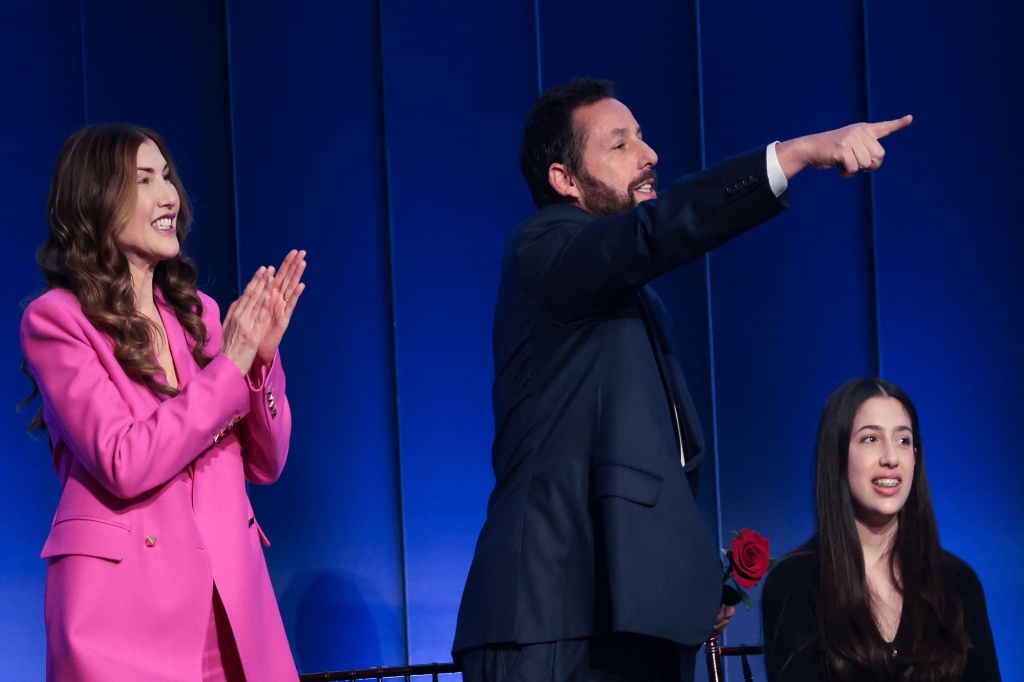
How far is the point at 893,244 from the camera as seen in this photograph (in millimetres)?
3164

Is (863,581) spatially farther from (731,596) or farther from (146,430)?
(146,430)

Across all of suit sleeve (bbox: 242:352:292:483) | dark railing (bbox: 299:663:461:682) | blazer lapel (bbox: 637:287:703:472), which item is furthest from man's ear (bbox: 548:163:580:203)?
dark railing (bbox: 299:663:461:682)

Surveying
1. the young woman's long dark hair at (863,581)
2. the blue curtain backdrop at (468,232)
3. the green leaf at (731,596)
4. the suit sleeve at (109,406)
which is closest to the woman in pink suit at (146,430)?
the suit sleeve at (109,406)

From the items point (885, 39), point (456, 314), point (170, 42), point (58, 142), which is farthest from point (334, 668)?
point (885, 39)


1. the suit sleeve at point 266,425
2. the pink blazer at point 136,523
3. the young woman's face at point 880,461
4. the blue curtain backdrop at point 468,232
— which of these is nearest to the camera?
the pink blazer at point 136,523

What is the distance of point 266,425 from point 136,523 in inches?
10.6

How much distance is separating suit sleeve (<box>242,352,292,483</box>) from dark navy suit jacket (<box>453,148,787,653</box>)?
0.37 meters

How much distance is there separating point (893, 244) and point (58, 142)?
7.59 feet

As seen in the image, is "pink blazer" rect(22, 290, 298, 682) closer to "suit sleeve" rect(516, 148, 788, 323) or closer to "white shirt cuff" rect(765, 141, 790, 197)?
"suit sleeve" rect(516, 148, 788, 323)

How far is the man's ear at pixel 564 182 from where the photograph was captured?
73.9 inches

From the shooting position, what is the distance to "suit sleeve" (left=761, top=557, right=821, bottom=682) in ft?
6.41

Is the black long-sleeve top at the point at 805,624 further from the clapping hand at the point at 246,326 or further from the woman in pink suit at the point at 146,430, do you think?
the clapping hand at the point at 246,326

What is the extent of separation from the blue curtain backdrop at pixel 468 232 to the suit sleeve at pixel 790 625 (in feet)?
3.80

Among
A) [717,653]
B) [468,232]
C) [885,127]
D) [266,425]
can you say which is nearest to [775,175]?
[885,127]
